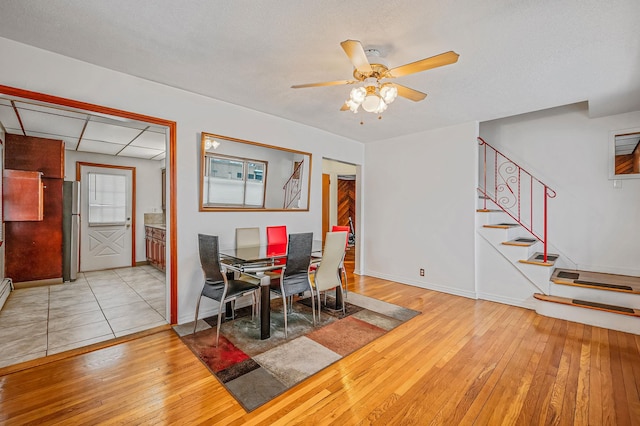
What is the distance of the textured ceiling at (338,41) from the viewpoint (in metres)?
1.80

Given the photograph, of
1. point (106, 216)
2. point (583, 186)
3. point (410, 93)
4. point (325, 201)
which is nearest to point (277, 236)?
point (410, 93)

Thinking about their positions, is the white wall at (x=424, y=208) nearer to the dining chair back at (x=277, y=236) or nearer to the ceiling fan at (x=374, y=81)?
the dining chair back at (x=277, y=236)

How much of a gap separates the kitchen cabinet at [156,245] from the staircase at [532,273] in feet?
17.6

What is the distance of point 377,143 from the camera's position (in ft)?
17.4

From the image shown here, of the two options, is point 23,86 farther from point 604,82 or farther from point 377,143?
point 604,82

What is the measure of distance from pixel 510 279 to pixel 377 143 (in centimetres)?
308

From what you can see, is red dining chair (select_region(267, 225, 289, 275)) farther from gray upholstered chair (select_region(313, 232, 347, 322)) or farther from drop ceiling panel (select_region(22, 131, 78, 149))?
drop ceiling panel (select_region(22, 131, 78, 149))

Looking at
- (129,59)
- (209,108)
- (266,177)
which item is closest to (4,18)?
(129,59)

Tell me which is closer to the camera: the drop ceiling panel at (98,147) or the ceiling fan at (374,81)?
the ceiling fan at (374,81)

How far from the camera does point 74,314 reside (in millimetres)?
3285

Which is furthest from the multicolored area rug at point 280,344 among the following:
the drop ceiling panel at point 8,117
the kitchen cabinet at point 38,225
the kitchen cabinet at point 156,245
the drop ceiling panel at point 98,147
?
the drop ceiling panel at point 98,147

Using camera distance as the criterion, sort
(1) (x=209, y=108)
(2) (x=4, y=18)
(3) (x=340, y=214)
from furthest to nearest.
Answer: (3) (x=340, y=214)
(1) (x=209, y=108)
(2) (x=4, y=18)

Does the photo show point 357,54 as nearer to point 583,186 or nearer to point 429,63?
point 429,63

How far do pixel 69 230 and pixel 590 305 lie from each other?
7567mm
